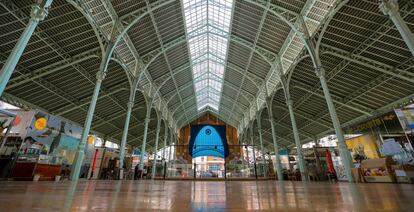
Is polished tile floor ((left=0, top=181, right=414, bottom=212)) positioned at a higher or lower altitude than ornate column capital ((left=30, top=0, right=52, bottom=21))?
lower

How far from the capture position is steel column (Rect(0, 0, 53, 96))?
6.58m

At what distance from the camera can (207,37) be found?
23891 millimetres

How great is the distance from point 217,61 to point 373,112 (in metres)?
17.7

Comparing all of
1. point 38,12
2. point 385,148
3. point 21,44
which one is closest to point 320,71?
point 385,148

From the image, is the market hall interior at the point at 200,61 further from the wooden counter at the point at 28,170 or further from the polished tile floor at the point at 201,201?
the polished tile floor at the point at 201,201

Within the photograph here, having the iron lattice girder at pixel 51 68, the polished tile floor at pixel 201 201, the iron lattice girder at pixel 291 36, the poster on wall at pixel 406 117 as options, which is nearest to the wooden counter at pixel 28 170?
the iron lattice girder at pixel 51 68

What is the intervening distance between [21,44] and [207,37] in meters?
19.1

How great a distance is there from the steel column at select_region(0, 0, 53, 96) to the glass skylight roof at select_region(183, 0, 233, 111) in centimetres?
1215

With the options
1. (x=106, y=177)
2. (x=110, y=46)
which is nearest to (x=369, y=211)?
(x=110, y=46)

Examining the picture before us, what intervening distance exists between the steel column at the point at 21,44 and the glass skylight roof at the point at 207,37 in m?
12.2

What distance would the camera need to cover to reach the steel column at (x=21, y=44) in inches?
259

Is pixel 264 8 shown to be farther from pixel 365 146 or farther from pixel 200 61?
pixel 365 146

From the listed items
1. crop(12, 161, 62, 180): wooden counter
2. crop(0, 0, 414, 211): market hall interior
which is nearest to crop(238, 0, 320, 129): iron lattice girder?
crop(0, 0, 414, 211): market hall interior

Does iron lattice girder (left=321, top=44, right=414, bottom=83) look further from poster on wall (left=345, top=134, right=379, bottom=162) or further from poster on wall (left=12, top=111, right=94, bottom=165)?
poster on wall (left=12, top=111, right=94, bottom=165)
